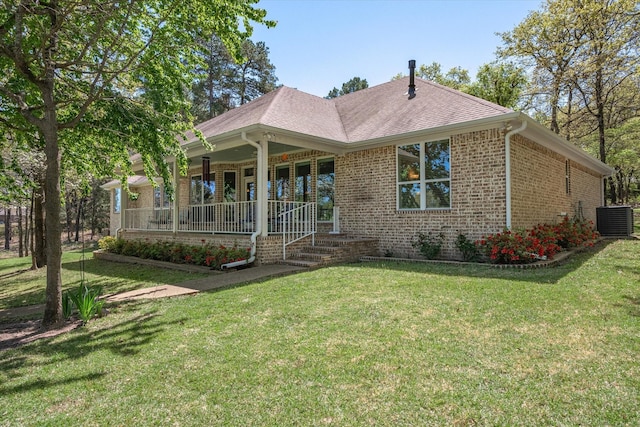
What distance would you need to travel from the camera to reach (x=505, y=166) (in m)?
8.28

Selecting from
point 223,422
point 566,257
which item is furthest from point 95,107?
point 566,257

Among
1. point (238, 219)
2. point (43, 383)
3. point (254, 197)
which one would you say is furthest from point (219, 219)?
point (43, 383)

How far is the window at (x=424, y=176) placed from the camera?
9.27m

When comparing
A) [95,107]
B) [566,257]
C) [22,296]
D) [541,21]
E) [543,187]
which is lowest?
[22,296]

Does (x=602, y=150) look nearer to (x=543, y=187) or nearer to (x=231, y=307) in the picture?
(x=543, y=187)

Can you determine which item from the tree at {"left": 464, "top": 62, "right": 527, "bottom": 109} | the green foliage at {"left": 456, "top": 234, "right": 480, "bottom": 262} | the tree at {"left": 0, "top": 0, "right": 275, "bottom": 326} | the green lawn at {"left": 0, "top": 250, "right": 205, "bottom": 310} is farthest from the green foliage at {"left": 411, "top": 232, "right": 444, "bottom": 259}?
the tree at {"left": 464, "top": 62, "right": 527, "bottom": 109}

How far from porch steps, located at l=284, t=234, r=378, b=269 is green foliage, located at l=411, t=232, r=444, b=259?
132cm

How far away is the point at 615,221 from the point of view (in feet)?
49.0

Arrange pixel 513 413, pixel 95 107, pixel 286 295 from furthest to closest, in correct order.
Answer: pixel 95 107 < pixel 286 295 < pixel 513 413

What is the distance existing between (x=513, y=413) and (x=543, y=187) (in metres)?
9.77

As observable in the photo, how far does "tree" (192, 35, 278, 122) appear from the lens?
29859 mm

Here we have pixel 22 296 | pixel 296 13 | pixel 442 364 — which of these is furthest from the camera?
pixel 296 13

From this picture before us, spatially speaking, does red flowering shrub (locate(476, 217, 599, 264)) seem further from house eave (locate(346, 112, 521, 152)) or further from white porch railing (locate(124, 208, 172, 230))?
white porch railing (locate(124, 208, 172, 230))

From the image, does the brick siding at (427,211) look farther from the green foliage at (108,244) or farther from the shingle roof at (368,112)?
the green foliage at (108,244)
